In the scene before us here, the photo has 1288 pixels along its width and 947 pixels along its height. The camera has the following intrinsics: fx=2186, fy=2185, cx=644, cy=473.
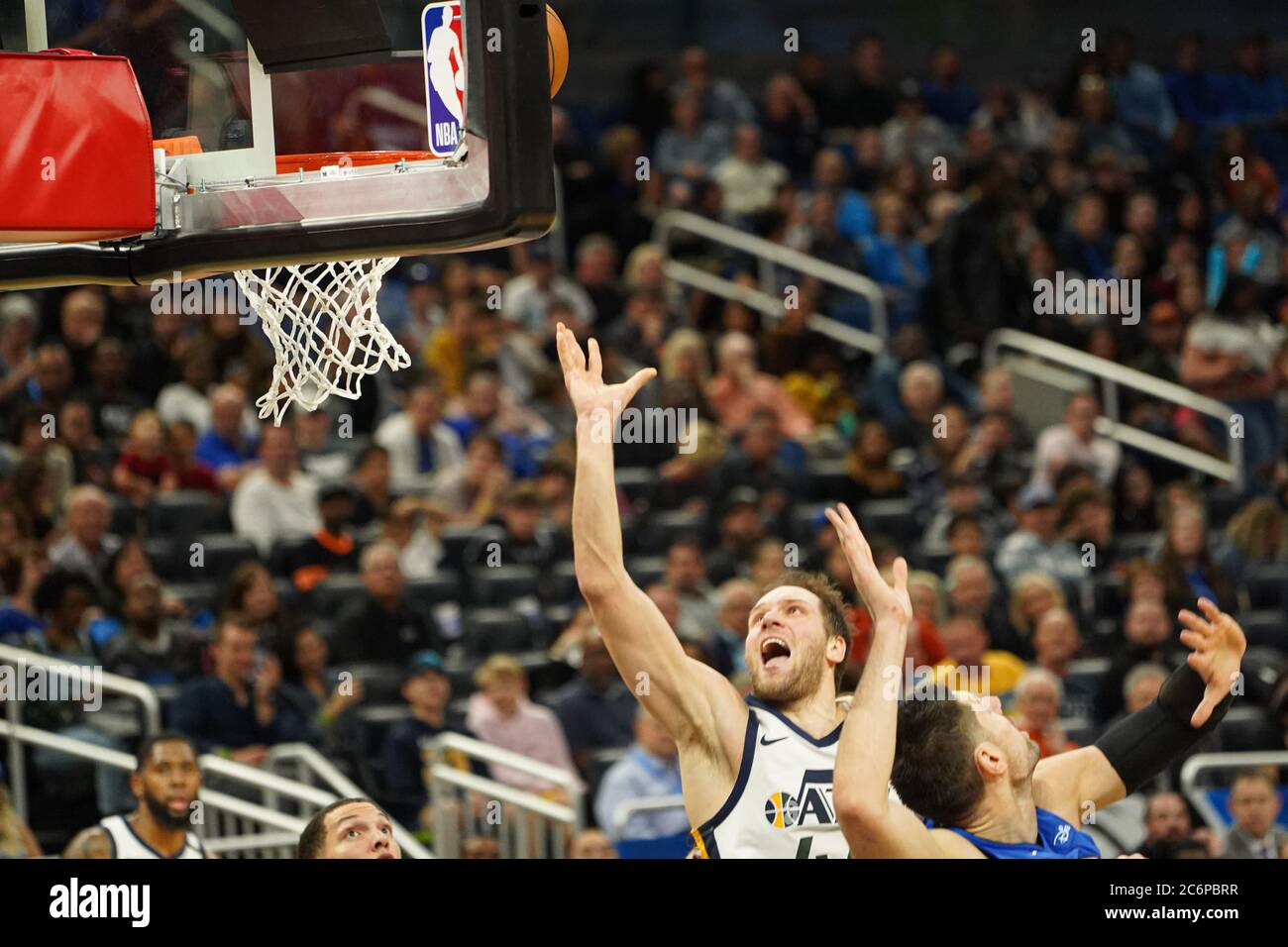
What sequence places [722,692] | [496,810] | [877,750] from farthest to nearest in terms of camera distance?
[496,810]
[722,692]
[877,750]

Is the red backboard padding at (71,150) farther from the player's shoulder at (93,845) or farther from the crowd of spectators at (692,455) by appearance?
the crowd of spectators at (692,455)

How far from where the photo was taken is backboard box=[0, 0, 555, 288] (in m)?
4.45

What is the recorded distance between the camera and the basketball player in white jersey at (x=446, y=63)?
436 cm

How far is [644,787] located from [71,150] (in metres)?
4.57

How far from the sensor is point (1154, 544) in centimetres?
1097

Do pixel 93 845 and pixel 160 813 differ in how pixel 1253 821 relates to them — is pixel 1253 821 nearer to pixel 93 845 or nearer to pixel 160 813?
pixel 160 813

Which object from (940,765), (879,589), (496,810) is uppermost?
(879,589)

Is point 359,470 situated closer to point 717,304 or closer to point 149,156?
point 717,304

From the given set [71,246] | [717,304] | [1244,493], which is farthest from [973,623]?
[71,246]

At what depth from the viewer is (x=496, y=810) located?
330 inches

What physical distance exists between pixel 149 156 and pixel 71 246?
0.35m

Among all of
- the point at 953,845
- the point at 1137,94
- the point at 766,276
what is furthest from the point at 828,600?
the point at 1137,94

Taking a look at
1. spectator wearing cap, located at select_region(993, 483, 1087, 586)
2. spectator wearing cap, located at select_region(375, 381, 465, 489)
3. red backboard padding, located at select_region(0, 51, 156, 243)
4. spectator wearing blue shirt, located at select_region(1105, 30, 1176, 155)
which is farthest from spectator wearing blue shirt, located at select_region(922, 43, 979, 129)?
red backboard padding, located at select_region(0, 51, 156, 243)

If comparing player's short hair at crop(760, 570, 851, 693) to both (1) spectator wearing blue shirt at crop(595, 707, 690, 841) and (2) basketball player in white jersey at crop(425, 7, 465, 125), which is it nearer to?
(2) basketball player in white jersey at crop(425, 7, 465, 125)
